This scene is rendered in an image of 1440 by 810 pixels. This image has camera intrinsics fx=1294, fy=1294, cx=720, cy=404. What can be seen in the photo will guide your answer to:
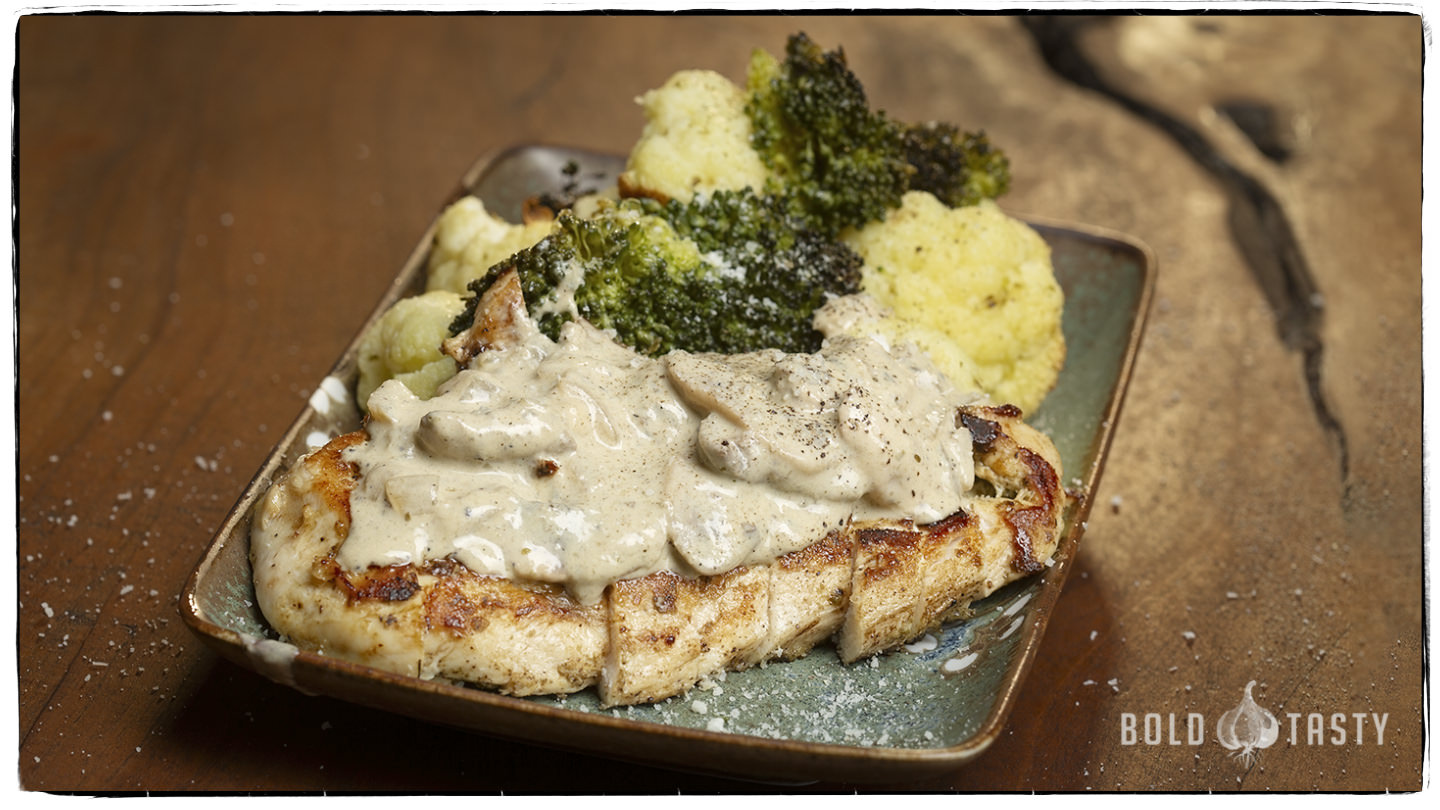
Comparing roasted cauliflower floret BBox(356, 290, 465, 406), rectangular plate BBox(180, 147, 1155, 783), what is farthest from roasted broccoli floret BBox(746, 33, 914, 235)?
roasted cauliflower floret BBox(356, 290, 465, 406)

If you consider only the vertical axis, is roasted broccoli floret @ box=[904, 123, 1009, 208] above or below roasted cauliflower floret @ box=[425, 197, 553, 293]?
above

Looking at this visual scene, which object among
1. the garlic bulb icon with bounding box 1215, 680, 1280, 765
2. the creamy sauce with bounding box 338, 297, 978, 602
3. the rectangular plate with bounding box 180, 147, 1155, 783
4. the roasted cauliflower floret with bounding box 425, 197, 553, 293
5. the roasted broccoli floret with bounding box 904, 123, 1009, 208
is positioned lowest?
the garlic bulb icon with bounding box 1215, 680, 1280, 765

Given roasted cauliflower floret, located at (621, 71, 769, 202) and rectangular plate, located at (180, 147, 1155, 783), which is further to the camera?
roasted cauliflower floret, located at (621, 71, 769, 202)

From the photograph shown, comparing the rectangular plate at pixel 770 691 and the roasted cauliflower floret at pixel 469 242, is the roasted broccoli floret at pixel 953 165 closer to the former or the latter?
the rectangular plate at pixel 770 691

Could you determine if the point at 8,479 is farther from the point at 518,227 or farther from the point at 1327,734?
the point at 1327,734

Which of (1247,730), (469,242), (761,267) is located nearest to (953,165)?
(761,267)

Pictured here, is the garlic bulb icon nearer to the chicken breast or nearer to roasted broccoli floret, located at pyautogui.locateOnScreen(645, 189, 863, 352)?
the chicken breast

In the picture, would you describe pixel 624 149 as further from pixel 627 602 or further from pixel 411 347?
pixel 627 602

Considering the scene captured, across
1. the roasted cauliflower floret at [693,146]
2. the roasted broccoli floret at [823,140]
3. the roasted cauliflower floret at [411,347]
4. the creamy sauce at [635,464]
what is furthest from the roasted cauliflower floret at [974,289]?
the roasted cauliflower floret at [411,347]
